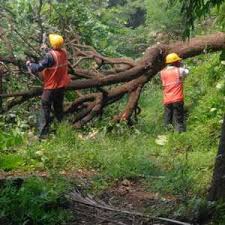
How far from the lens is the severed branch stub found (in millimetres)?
10461

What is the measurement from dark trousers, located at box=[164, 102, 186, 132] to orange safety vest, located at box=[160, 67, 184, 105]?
0.12 m

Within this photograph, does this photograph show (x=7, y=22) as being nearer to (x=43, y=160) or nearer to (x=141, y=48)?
(x=43, y=160)

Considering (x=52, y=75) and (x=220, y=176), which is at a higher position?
(x=220, y=176)

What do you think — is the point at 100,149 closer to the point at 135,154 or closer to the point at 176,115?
the point at 135,154

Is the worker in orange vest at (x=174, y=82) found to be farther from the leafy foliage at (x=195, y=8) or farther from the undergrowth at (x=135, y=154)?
the leafy foliage at (x=195, y=8)

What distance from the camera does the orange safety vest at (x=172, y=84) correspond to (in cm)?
1054

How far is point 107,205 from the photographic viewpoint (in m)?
5.69

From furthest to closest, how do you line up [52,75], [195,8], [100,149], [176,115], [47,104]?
[176,115], [47,104], [52,75], [100,149], [195,8]

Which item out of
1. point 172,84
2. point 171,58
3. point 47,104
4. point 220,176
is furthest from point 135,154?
point 171,58

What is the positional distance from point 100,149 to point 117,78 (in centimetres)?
270

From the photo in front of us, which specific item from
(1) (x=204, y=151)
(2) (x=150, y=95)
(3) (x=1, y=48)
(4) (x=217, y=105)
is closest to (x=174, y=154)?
(1) (x=204, y=151)

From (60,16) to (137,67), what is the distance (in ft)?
10.2

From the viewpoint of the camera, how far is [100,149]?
26.5 feet


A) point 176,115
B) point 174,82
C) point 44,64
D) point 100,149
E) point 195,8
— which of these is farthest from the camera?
point 174,82
